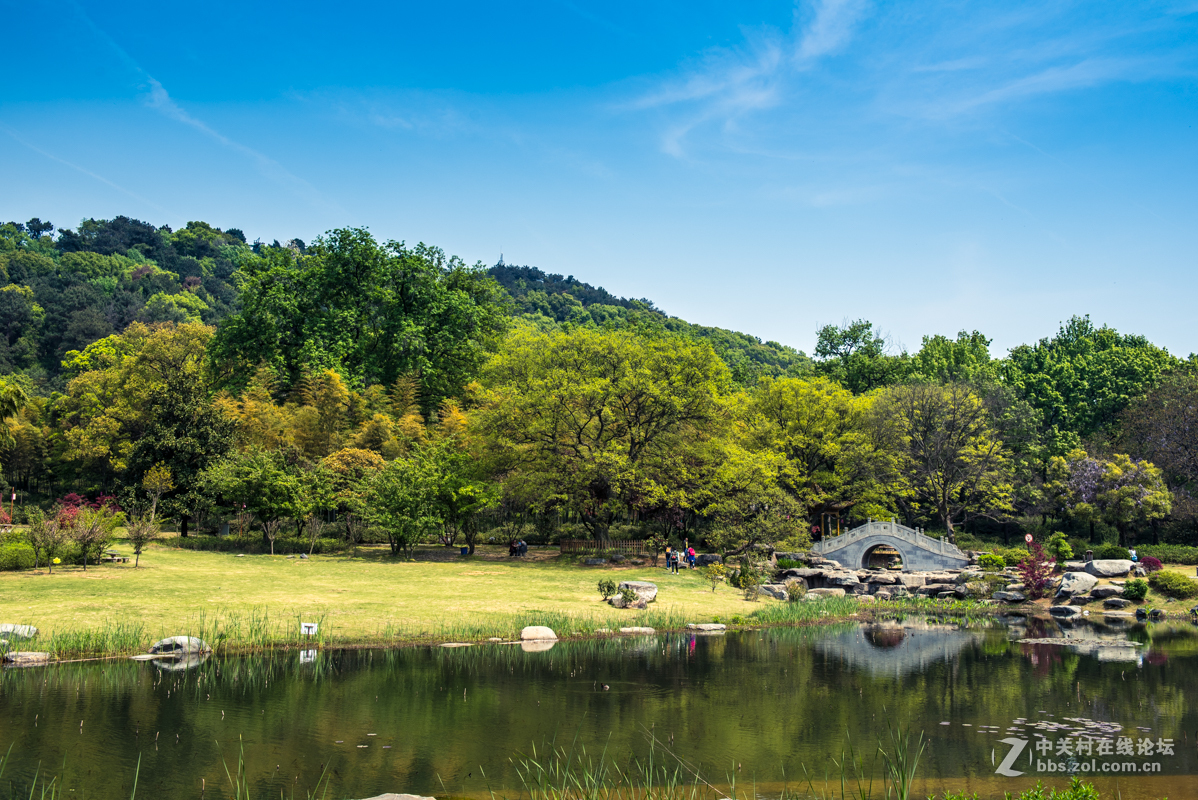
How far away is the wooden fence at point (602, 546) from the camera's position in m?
40.4

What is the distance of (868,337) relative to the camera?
76875mm

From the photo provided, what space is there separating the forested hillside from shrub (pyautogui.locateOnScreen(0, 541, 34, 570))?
10992 millimetres

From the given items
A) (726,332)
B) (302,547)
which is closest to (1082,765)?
(302,547)

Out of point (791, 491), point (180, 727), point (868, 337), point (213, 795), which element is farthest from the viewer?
point (868, 337)

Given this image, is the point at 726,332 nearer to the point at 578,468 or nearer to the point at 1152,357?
the point at 1152,357

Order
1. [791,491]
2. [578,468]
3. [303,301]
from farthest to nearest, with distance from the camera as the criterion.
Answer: [303,301] < [791,491] < [578,468]

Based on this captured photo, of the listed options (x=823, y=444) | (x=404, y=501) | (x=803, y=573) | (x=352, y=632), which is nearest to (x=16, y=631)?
(x=352, y=632)

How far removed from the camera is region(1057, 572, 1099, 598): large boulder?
3078cm

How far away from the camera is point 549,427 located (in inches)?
1572

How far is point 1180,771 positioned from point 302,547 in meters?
35.7

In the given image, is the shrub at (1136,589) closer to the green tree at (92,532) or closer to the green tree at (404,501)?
the green tree at (404,501)

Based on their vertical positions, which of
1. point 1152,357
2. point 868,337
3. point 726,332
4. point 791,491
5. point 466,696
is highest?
point 726,332

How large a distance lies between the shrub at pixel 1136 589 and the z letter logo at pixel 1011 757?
72.0 feet

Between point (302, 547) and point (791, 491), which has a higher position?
point (791, 491)
